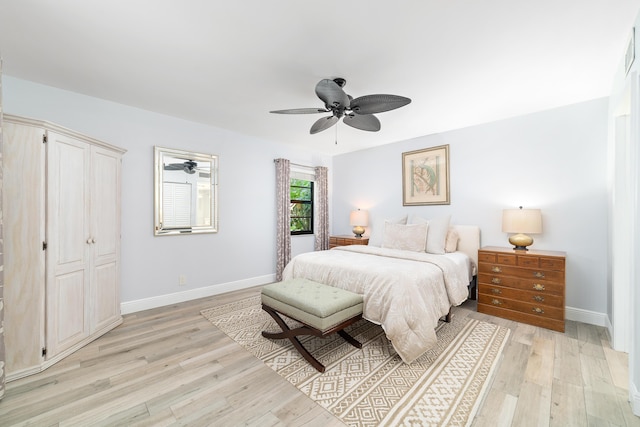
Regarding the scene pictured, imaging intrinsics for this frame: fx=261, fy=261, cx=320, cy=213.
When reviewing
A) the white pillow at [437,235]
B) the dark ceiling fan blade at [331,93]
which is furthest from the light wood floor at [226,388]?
the dark ceiling fan blade at [331,93]

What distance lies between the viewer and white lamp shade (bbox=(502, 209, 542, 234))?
3.07m

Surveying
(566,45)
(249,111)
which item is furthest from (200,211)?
(566,45)

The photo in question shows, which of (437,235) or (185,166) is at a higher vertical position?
(185,166)

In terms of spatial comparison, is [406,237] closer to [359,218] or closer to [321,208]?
[359,218]

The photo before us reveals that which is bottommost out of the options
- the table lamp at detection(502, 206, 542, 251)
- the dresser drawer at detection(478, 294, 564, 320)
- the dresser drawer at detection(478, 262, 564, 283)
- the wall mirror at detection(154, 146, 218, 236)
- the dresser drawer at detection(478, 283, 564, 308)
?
the dresser drawer at detection(478, 294, 564, 320)

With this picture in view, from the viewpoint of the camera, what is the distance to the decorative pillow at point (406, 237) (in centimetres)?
363

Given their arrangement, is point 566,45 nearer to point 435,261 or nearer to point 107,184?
point 435,261

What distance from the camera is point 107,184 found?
2768mm

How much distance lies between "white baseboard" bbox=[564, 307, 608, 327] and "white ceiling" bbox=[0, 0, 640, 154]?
243 centimetres

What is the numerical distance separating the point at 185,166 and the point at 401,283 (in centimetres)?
325

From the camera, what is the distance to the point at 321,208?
545cm

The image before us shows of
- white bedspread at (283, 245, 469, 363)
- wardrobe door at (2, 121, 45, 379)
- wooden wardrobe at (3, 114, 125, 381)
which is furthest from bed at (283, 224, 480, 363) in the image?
wardrobe door at (2, 121, 45, 379)

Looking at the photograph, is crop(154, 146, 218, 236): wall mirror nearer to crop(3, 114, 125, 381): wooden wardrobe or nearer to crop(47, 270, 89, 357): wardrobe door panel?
crop(3, 114, 125, 381): wooden wardrobe

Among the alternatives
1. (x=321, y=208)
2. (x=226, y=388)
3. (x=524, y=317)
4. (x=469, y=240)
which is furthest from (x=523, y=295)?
(x=321, y=208)
